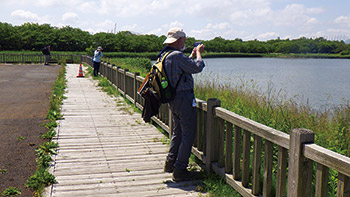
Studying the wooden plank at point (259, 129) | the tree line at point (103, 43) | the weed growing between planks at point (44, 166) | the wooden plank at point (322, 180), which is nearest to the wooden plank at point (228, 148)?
the wooden plank at point (259, 129)

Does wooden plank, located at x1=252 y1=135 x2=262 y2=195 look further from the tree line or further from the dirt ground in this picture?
the tree line

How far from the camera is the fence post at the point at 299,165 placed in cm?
325

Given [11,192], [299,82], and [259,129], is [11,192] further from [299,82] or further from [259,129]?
[299,82]

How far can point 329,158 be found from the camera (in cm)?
297

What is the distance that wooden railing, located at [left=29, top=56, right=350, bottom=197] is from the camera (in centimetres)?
309

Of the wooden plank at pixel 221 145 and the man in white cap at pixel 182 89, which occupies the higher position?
the man in white cap at pixel 182 89

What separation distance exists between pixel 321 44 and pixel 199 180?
11659 cm

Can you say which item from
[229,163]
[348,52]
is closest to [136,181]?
[229,163]

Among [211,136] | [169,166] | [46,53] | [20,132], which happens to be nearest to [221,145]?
[211,136]

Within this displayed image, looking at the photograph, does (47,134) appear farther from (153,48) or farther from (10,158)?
(153,48)

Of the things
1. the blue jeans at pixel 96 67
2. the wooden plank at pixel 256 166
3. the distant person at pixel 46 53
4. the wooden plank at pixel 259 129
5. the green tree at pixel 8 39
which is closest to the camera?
the wooden plank at pixel 259 129

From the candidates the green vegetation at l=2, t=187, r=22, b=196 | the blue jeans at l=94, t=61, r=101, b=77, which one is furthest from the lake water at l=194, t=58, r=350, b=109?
the green vegetation at l=2, t=187, r=22, b=196

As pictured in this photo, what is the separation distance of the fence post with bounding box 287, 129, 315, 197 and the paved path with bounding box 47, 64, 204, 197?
155 cm

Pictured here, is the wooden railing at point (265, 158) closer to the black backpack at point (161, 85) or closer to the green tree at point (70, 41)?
the black backpack at point (161, 85)
